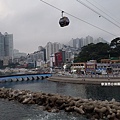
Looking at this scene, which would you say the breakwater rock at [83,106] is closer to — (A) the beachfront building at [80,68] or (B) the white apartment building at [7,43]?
(A) the beachfront building at [80,68]

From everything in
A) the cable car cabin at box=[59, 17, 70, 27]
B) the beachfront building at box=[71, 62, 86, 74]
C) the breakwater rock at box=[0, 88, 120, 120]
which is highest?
the cable car cabin at box=[59, 17, 70, 27]

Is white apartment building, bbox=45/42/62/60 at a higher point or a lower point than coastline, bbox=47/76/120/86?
higher

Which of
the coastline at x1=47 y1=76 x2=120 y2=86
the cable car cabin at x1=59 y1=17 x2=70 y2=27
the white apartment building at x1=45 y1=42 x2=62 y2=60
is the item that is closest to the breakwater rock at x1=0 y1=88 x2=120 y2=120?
the cable car cabin at x1=59 y1=17 x2=70 y2=27

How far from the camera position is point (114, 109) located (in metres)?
15.2

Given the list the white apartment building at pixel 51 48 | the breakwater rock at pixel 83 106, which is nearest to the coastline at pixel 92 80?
the breakwater rock at pixel 83 106

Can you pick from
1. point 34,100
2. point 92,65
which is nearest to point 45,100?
point 34,100

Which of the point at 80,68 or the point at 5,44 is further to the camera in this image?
the point at 5,44

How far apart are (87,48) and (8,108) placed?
59.9 m

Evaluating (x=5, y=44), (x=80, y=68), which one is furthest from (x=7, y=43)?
(x=80, y=68)

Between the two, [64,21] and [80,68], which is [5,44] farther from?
[64,21]

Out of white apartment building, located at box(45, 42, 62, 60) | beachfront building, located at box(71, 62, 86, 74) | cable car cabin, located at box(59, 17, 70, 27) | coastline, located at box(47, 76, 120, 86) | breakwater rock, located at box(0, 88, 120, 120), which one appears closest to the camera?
cable car cabin, located at box(59, 17, 70, 27)

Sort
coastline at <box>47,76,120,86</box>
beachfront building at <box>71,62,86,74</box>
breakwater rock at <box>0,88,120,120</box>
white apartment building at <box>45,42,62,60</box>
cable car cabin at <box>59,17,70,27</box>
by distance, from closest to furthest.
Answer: cable car cabin at <box>59,17,70,27</box>, breakwater rock at <box>0,88,120,120</box>, coastline at <box>47,76,120,86</box>, beachfront building at <box>71,62,86,74</box>, white apartment building at <box>45,42,62,60</box>

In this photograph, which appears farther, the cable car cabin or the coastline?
the coastline

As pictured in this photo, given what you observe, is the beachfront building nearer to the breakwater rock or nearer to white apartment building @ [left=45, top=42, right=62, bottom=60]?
the breakwater rock
